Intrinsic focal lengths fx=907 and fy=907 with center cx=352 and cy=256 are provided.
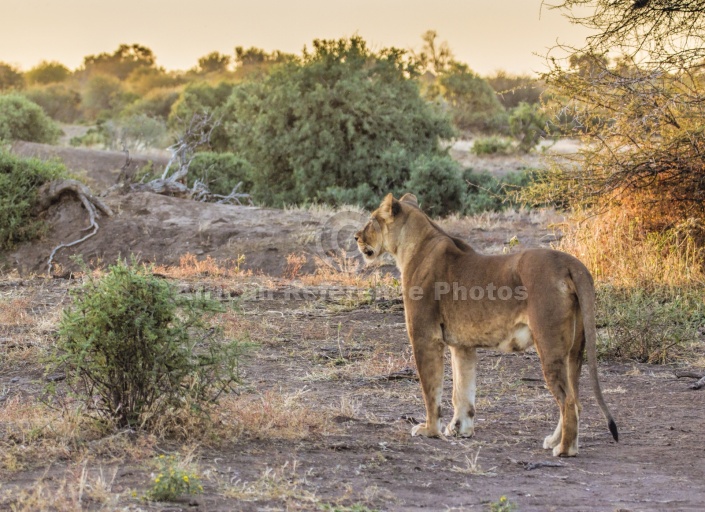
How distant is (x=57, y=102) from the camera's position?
5762cm

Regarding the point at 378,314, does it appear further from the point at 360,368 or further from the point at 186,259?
the point at 186,259

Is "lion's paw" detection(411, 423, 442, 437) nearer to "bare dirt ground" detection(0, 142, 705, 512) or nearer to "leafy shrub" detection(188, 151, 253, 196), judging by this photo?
"bare dirt ground" detection(0, 142, 705, 512)

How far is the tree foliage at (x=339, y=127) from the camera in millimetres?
25281

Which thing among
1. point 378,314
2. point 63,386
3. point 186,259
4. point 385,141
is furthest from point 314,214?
point 63,386

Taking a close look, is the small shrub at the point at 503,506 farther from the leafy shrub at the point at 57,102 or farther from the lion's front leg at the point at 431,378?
the leafy shrub at the point at 57,102

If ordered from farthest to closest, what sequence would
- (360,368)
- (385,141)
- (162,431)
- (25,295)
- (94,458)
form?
1. (385,141)
2. (25,295)
3. (360,368)
4. (162,431)
5. (94,458)

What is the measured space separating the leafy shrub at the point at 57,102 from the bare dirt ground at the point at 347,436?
4678cm

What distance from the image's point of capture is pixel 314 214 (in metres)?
17.5

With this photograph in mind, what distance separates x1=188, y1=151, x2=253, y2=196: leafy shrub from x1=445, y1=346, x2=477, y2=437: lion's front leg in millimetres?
17491

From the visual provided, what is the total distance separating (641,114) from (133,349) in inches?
337

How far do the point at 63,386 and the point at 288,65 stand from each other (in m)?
20.5

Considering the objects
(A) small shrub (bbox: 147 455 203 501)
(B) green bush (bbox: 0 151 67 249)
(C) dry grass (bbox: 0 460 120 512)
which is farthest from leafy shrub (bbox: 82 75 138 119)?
(A) small shrub (bbox: 147 455 203 501)

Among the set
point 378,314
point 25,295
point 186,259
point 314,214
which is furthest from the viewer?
point 314,214

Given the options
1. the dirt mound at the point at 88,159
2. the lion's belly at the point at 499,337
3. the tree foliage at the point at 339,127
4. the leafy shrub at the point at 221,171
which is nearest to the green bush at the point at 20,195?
the leafy shrub at the point at 221,171
